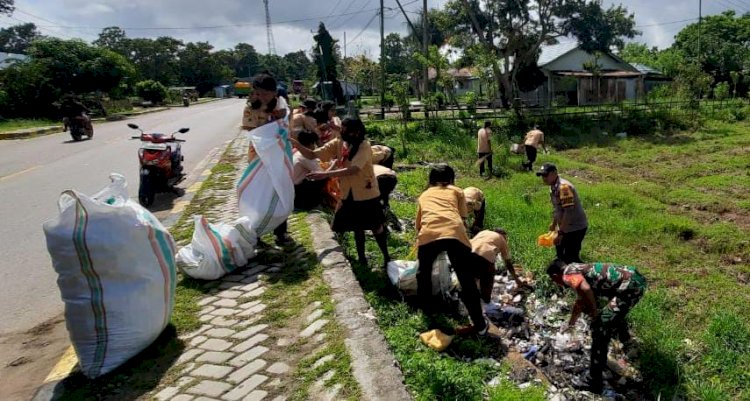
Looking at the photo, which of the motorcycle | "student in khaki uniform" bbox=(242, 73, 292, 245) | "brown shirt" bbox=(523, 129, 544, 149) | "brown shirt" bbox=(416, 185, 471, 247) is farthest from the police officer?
the motorcycle

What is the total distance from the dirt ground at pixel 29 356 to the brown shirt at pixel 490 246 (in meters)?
3.40

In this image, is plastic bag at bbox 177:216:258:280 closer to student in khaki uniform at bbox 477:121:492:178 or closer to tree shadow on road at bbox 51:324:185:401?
tree shadow on road at bbox 51:324:185:401

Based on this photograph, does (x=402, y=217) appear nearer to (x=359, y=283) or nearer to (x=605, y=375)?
(x=359, y=283)

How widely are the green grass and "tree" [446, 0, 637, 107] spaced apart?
1897 cm

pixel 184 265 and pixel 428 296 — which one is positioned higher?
pixel 184 265

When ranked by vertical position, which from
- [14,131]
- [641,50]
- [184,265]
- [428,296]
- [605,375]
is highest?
[641,50]

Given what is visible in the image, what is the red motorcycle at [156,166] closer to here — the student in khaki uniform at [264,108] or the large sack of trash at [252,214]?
the student in khaki uniform at [264,108]

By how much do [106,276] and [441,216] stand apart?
2.38 m

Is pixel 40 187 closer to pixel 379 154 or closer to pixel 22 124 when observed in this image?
pixel 379 154

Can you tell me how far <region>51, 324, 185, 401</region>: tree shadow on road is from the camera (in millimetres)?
3074

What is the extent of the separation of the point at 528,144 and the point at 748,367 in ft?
28.7

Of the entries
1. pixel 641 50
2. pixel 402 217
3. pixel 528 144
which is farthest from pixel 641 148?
pixel 641 50

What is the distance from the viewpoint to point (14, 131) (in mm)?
18766

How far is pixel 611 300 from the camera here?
400 cm
